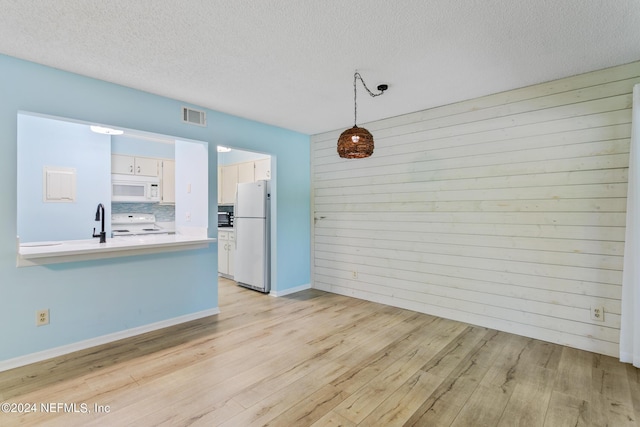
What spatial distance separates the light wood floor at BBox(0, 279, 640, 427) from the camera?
189 centimetres

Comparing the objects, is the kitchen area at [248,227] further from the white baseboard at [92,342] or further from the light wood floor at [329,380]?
the light wood floor at [329,380]

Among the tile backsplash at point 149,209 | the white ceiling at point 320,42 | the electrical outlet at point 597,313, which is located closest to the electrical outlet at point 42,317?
the white ceiling at point 320,42

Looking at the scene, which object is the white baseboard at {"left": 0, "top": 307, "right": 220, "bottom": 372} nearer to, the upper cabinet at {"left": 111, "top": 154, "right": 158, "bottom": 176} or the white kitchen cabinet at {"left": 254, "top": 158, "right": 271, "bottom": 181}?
the white kitchen cabinet at {"left": 254, "top": 158, "right": 271, "bottom": 181}

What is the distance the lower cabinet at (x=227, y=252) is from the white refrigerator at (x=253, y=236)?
34cm

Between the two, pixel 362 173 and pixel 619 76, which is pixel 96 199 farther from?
pixel 619 76

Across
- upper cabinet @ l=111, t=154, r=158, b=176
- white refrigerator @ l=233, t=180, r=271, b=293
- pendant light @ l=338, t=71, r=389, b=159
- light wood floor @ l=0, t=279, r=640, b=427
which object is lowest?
light wood floor @ l=0, t=279, r=640, b=427

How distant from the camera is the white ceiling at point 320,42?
6.21 feet

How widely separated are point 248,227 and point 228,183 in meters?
1.73

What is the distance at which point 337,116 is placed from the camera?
4.04 meters

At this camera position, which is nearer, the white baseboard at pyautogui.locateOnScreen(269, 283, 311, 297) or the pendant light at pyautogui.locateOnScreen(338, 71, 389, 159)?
the pendant light at pyautogui.locateOnScreen(338, 71, 389, 159)

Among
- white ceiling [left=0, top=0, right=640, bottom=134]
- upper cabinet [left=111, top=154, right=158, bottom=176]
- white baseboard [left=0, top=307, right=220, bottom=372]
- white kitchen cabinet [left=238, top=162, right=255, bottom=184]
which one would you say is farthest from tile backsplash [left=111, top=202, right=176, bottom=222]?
white ceiling [left=0, top=0, right=640, bottom=134]

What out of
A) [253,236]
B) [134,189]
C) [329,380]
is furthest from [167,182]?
[329,380]

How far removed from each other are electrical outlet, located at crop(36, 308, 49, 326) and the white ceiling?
2.09 metres

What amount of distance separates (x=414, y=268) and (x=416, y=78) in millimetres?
2249
